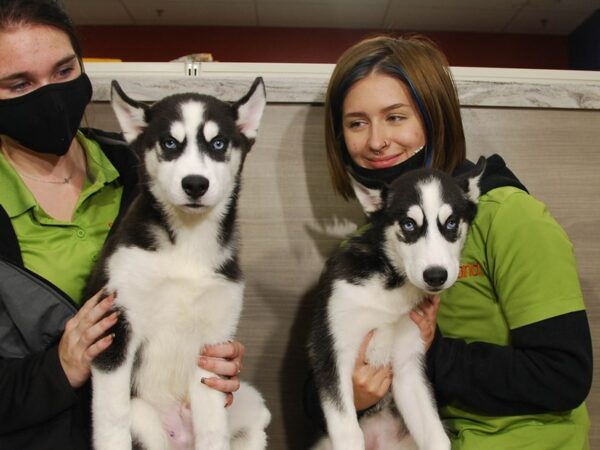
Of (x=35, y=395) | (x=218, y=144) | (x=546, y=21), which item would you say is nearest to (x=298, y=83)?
(x=218, y=144)

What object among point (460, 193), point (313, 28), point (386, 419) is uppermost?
point (313, 28)

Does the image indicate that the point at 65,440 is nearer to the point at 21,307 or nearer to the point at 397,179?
the point at 21,307

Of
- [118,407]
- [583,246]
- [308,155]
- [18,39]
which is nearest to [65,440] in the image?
[118,407]

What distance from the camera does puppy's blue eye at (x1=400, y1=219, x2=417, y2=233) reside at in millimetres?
1716

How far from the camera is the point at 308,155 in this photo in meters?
2.41

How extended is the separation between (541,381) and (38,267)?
154cm

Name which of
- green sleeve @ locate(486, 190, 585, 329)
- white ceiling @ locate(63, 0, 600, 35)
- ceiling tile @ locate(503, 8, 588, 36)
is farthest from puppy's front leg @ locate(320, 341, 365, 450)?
ceiling tile @ locate(503, 8, 588, 36)

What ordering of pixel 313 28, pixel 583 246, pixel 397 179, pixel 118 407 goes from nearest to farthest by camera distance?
pixel 118 407, pixel 397 179, pixel 583 246, pixel 313 28

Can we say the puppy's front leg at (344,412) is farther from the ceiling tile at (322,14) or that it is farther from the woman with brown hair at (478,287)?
the ceiling tile at (322,14)

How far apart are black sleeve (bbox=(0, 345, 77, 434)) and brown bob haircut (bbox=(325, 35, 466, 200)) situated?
119 cm

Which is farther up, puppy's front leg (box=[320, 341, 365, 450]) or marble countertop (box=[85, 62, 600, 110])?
marble countertop (box=[85, 62, 600, 110])

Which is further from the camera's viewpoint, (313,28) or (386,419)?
(313,28)

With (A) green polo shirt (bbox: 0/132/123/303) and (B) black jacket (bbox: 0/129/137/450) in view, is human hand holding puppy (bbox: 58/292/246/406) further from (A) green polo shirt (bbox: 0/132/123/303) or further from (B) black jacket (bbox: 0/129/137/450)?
(A) green polo shirt (bbox: 0/132/123/303)

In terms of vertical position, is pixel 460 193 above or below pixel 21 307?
above
